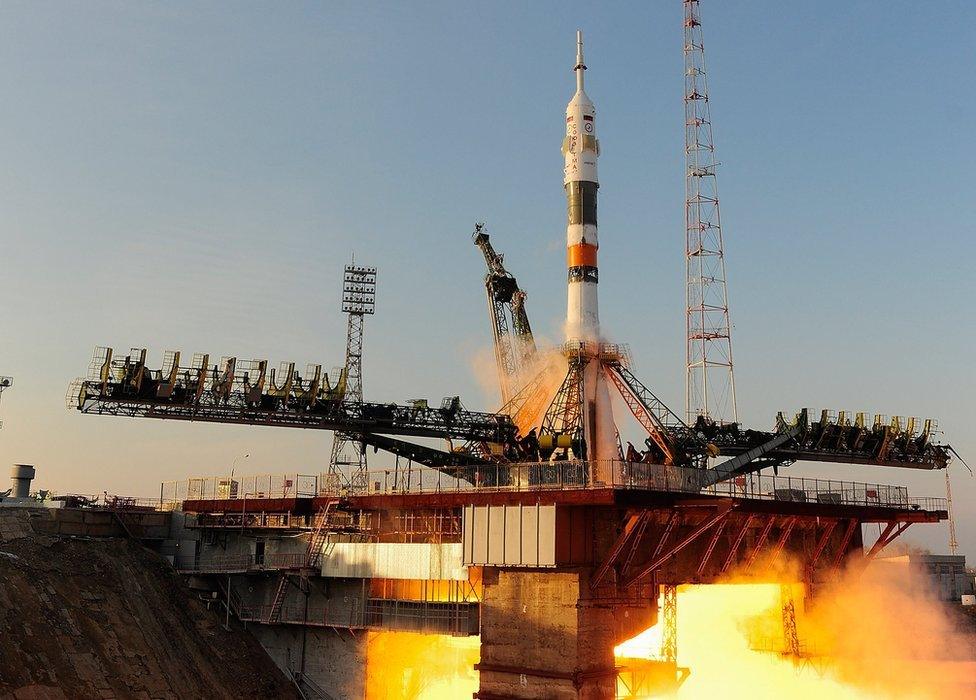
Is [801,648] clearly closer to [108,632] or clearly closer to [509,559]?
[509,559]

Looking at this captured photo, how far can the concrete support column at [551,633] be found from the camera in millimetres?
42375

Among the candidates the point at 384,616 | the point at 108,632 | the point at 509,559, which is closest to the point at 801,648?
the point at 509,559

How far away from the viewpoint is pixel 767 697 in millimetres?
52312

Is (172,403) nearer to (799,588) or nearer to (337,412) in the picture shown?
(337,412)

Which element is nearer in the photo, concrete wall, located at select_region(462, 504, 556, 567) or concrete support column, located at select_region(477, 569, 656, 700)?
concrete support column, located at select_region(477, 569, 656, 700)

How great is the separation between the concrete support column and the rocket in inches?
506

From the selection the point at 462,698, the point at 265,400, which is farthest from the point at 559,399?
the point at 265,400

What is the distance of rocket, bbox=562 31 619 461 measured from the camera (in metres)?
58.1

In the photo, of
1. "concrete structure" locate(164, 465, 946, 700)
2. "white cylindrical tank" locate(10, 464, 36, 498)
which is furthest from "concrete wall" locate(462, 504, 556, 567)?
"white cylindrical tank" locate(10, 464, 36, 498)

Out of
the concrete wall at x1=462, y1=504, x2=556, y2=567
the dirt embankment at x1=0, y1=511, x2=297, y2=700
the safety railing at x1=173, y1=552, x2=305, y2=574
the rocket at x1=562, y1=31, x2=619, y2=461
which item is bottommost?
the dirt embankment at x1=0, y1=511, x2=297, y2=700

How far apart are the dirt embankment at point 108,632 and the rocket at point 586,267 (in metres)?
25.5

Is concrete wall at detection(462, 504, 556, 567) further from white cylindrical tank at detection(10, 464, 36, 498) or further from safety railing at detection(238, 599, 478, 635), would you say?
white cylindrical tank at detection(10, 464, 36, 498)

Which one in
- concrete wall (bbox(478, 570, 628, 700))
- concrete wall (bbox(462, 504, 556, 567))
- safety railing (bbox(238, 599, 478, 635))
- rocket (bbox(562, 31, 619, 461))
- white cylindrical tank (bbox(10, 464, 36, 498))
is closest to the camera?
concrete wall (bbox(478, 570, 628, 700))

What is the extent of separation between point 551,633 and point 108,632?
→ 27.5 metres
